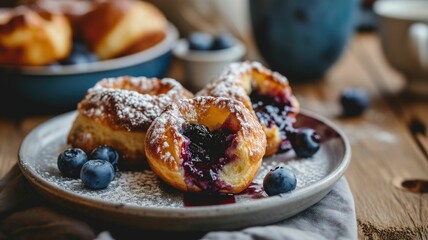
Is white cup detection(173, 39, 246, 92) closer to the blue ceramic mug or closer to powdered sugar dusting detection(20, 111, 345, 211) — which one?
the blue ceramic mug

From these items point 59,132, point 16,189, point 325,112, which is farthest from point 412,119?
point 16,189

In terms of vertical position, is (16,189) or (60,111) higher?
(16,189)

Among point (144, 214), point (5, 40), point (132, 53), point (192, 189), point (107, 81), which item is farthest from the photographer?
point (132, 53)

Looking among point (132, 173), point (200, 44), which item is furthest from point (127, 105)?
point (200, 44)

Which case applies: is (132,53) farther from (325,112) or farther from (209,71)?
(325,112)

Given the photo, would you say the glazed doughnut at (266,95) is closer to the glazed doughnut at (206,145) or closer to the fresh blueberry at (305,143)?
the fresh blueberry at (305,143)

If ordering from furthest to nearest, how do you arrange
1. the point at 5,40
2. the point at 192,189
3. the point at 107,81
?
the point at 5,40
the point at 107,81
the point at 192,189

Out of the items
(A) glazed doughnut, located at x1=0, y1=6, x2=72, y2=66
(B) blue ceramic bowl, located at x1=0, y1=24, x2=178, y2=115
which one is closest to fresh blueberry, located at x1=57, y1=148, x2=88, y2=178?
(B) blue ceramic bowl, located at x1=0, y1=24, x2=178, y2=115
